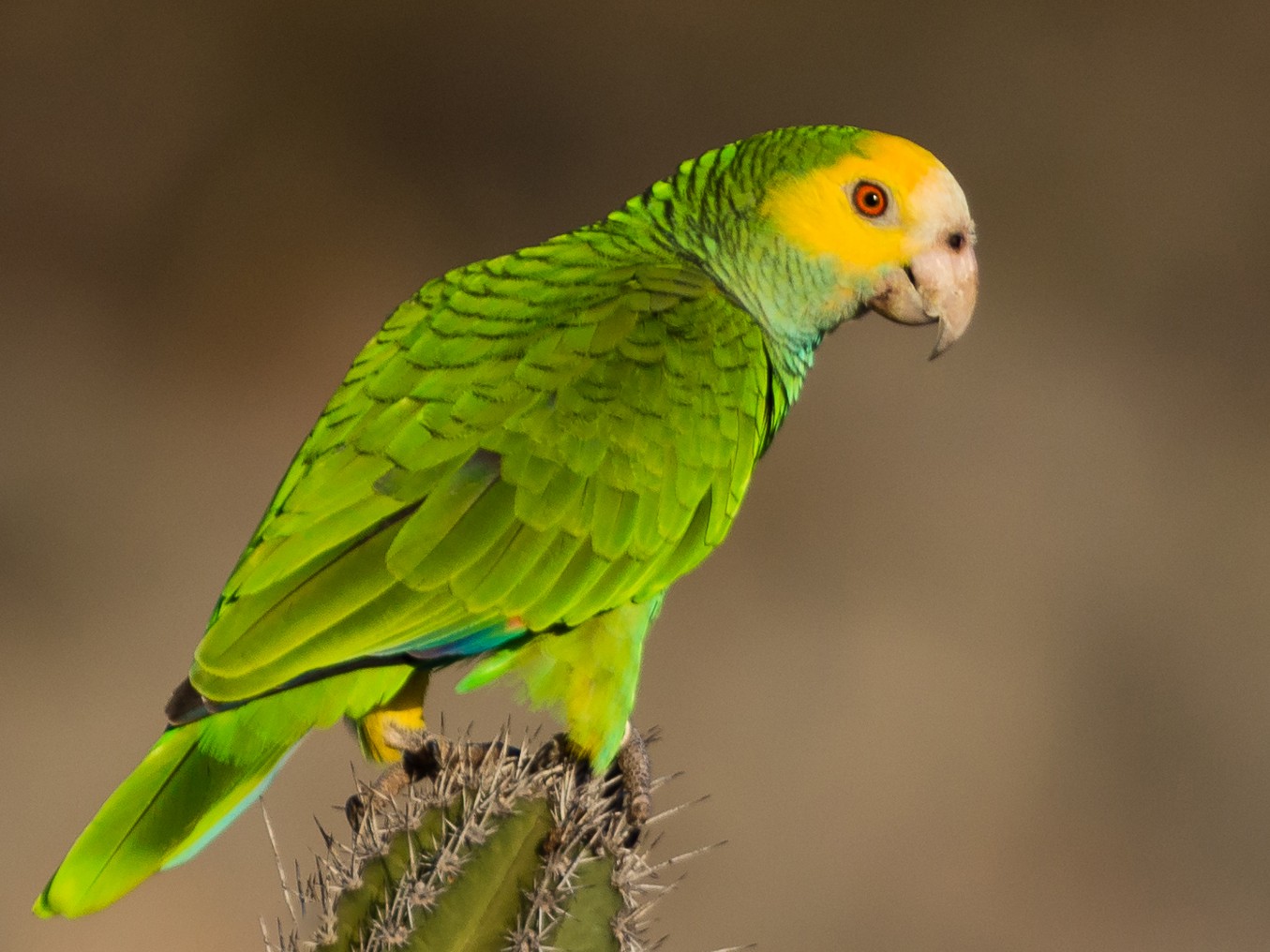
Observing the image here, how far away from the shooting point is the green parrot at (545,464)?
58cm

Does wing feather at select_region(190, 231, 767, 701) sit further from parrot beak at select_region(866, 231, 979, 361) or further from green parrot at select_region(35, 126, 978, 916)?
parrot beak at select_region(866, 231, 979, 361)

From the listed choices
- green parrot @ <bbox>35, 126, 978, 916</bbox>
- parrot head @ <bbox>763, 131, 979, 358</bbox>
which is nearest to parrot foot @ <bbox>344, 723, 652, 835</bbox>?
green parrot @ <bbox>35, 126, 978, 916</bbox>

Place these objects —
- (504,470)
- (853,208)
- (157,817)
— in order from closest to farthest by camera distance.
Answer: (157,817) → (504,470) → (853,208)

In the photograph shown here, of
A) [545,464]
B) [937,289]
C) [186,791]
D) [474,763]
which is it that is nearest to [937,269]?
[937,289]

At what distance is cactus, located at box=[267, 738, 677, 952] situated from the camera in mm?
542

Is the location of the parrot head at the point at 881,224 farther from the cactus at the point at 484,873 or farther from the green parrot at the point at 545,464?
the cactus at the point at 484,873

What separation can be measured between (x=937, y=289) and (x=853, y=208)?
0.09 metres

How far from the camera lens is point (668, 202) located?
36.7 inches

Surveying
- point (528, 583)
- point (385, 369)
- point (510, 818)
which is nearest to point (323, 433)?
point (385, 369)

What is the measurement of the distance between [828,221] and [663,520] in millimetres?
258

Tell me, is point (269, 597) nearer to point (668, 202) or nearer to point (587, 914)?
point (587, 914)

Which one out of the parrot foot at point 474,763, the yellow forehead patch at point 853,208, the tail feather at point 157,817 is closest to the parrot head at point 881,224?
the yellow forehead patch at point 853,208

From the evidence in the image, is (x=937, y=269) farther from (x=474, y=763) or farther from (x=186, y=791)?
(x=186, y=791)

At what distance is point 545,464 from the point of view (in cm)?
71
